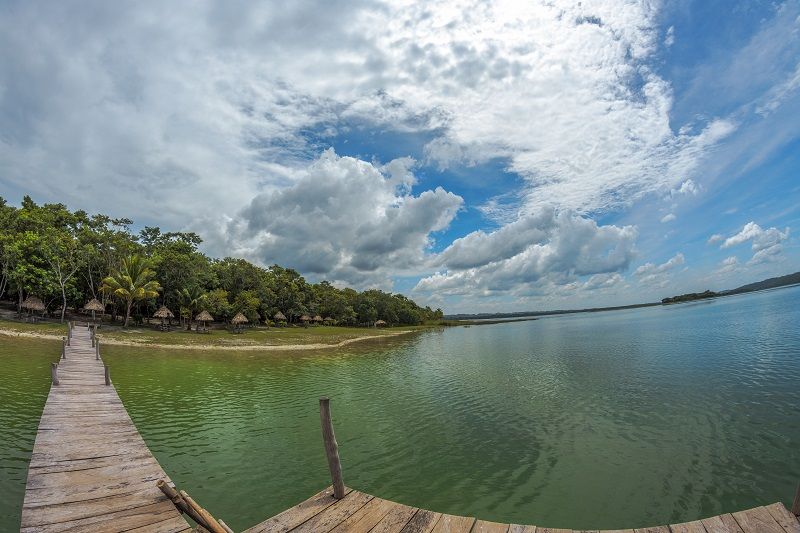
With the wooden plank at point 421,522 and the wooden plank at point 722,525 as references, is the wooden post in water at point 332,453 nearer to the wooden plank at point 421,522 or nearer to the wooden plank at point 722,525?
the wooden plank at point 421,522

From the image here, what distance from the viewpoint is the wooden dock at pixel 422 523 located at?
6.21 metres

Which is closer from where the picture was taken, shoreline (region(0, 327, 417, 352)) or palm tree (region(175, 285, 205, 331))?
shoreline (region(0, 327, 417, 352))

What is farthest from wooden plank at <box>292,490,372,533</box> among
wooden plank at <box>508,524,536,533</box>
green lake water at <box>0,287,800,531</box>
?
green lake water at <box>0,287,800,531</box>

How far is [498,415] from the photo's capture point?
19.6 metres

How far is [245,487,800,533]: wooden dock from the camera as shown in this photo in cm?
621

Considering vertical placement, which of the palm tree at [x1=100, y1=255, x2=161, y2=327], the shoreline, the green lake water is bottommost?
the green lake water

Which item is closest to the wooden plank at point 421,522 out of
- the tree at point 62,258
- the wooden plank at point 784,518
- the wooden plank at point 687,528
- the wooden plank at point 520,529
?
the wooden plank at point 520,529

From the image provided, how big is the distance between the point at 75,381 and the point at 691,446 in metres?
29.0

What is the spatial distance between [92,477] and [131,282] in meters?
55.7

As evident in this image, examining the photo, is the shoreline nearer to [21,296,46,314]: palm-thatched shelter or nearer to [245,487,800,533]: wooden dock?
[21,296,46,314]: palm-thatched shelter

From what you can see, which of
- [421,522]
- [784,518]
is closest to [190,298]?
[421,522]

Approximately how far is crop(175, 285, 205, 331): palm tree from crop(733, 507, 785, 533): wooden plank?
7061 cm

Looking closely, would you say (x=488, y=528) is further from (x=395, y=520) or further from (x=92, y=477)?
(x=92, y=477)

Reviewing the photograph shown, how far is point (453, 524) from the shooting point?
6.47 meters
